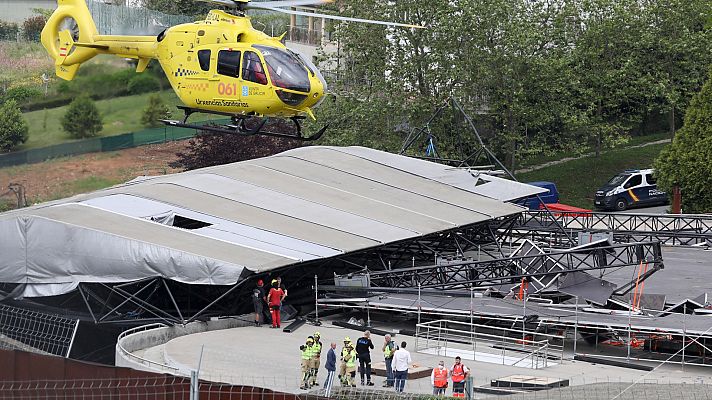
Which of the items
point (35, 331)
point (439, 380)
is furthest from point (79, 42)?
point (439, 380)

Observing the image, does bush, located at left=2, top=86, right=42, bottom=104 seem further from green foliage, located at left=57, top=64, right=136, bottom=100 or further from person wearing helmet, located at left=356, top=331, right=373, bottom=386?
person wearing helmet, located at left=356, top=331, right=373, bottom=386

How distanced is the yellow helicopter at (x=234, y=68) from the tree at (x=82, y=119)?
1159 inches

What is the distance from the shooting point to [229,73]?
1508 inches

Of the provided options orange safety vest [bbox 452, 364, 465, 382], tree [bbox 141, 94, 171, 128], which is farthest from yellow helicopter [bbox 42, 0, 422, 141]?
tree [bbox 141, 94, 171, 128]

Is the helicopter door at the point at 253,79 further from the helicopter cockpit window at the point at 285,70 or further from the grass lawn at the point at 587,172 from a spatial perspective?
the grass lawn at the point at 587,172

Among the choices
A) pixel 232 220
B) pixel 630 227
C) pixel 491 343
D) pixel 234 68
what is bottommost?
pixel 630 227

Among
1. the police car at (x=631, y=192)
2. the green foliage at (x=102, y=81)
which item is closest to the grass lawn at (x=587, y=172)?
the police car at (x=631, y=192)

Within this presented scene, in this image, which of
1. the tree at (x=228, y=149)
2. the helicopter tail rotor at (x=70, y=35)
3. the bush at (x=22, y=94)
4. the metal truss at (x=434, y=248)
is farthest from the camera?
the bush at (x=22, y=94)

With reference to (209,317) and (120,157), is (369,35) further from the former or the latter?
(209,317)

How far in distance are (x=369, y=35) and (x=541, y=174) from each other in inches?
444

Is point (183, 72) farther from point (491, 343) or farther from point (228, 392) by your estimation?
point (228, 392)

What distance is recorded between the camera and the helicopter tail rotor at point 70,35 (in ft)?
139

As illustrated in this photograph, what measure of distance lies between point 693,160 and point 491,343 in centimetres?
2861

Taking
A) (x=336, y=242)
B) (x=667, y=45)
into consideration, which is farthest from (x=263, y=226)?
(x=667, y=45)
